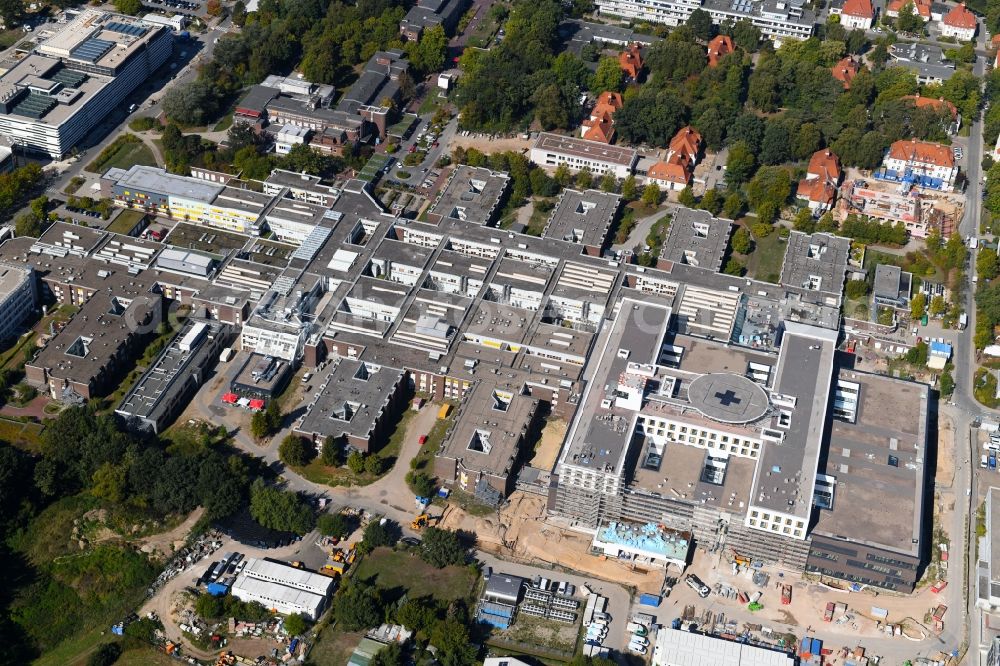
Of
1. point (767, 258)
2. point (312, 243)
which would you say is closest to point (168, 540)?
point (312, 243)

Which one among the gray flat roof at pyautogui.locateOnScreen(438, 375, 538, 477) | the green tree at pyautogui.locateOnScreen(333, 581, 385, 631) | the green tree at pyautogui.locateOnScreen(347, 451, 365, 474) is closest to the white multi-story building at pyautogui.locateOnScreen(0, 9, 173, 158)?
the green tree at pyautogui.locateOnScreen(347, 451, 365, 474)

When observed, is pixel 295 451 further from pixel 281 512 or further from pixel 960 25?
pixel 960 25

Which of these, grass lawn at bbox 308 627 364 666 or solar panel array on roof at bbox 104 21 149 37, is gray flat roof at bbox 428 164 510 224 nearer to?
solar panel array on roof at bbox 104 21 149 37

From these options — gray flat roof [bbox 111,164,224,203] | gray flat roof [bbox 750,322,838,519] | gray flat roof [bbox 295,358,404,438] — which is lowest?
gray flat roof [bbox 295,358,404,438]

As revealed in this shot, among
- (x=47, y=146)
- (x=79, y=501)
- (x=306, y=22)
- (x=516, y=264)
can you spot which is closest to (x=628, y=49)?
(x=306, y=22)

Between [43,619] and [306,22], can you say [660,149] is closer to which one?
[306,22]

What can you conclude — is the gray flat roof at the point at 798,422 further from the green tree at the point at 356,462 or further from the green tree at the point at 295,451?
the green tree at the point at 295,451
